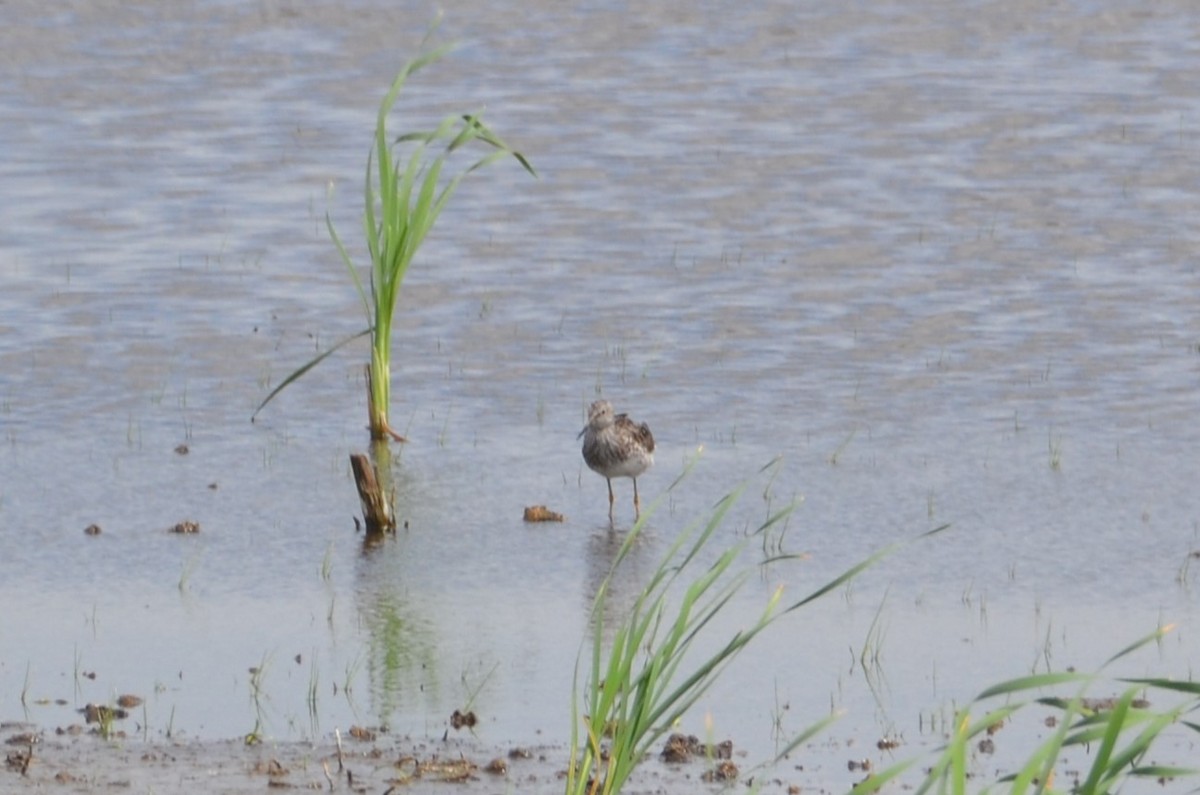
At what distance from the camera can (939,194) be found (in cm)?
1788

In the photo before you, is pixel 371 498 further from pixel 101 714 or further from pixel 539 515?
pixel 101 714

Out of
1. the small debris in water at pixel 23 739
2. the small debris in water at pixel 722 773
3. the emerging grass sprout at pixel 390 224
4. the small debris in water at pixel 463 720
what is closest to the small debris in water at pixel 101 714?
the small debris in water at pixel 23 739

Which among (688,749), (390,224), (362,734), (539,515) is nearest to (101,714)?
(362,734)

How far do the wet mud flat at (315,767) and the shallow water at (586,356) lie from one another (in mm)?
251

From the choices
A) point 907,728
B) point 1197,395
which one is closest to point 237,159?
point 1197,395

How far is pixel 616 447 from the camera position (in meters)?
10.9

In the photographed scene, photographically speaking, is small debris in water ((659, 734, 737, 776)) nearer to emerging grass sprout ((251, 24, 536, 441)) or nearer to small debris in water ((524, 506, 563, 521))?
small debris in water ((524, 506, 563, 521))

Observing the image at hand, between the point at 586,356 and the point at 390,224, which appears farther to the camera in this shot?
the point at 586,356

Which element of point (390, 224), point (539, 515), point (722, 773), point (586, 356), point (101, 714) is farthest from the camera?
point (586, 356)

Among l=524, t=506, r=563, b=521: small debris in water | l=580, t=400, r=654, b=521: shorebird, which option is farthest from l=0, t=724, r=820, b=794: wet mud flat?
l=580, t=400, r=654, b=521: shorebird

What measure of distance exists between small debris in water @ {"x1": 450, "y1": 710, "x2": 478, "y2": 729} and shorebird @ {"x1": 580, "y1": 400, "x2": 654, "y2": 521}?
2.98 meters

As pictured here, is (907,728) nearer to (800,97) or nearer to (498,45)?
(800,97)

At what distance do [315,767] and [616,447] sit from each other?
3.67 m

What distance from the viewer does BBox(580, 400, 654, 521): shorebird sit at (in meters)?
10.9
